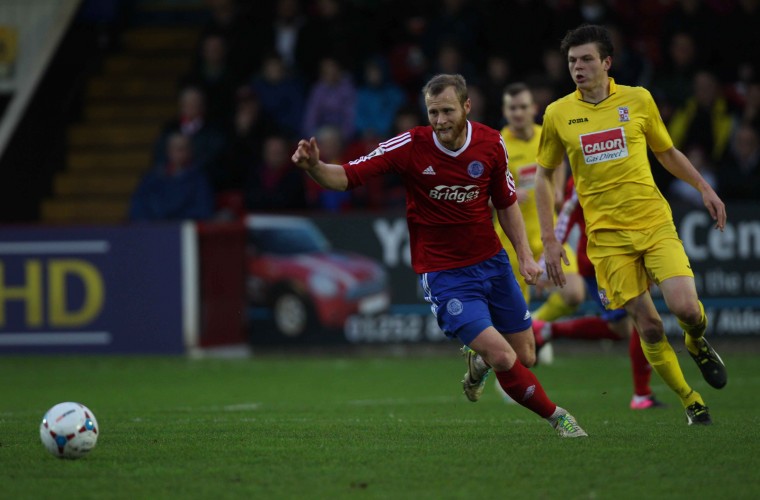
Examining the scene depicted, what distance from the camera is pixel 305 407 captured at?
1063 centimetres

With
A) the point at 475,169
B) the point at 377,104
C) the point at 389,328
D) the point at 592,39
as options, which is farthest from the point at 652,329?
the point at 377,104

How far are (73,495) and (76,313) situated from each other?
10.0 m

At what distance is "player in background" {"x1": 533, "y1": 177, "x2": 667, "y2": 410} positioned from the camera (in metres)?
10.2

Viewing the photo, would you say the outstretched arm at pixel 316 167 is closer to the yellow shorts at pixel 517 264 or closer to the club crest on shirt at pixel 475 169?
the club crest on shirt at pixel 475 169

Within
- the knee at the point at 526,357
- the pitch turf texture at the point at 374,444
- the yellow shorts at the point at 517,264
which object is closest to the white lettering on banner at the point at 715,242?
the pitch turf texture at the point at 374,444

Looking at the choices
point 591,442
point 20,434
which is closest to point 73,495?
point 20,434

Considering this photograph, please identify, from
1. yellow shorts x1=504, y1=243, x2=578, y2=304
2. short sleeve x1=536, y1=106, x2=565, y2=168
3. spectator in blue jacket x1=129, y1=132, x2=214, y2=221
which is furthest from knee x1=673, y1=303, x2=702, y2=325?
spectator in blue jacket x1=129, y1=132, x2=214, y2=221

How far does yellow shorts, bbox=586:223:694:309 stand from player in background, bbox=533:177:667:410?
897 mm

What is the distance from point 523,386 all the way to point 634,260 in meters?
1.33

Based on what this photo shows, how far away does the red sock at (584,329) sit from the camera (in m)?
11.2

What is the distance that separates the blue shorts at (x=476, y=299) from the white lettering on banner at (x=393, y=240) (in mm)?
7675

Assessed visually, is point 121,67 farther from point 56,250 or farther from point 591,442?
point 591,442

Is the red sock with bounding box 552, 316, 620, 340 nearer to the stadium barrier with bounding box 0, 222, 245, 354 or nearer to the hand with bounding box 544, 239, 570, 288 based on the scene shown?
the hand with bounding box 544, 239, 570, 288

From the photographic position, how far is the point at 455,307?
25.8ft
